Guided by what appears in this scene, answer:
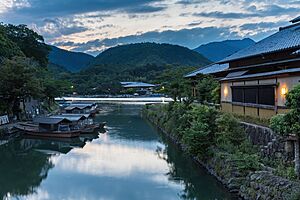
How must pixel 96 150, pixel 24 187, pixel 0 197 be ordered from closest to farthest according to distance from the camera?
pixel 0 197
pixel 24 187
pixel 96 150

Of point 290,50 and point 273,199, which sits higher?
point 290,50

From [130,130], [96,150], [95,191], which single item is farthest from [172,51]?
[95,191]

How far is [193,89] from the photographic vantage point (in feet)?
102

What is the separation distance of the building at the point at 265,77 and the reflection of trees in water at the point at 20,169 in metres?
9.65

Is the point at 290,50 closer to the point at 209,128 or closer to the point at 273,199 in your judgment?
the point at 209,128

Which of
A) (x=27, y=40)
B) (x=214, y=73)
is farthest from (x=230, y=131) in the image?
(x=27, y=40)

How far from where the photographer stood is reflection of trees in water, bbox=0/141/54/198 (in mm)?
15742

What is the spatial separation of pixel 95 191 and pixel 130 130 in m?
17.8

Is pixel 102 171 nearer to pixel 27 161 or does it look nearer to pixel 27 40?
pixel 27 161

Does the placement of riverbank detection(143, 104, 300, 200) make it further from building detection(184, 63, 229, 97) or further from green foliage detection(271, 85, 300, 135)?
building detection(184, 63, 229, 97)

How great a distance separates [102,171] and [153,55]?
122m

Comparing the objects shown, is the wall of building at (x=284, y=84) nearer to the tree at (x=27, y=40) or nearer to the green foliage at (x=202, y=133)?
the green foliage at (x=202, y=133)

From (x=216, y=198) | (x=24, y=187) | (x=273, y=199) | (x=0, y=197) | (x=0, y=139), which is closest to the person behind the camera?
(x=273, y=199)

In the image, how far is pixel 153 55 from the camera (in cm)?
13825
